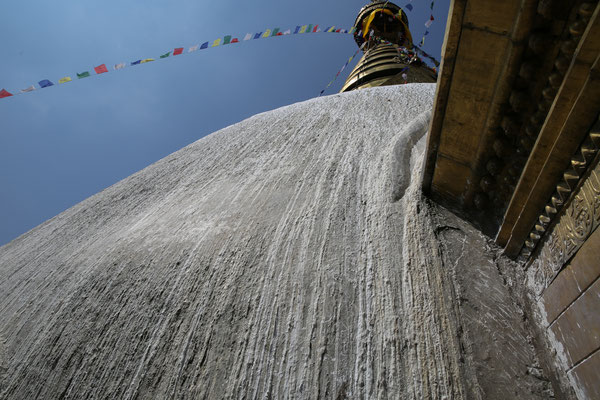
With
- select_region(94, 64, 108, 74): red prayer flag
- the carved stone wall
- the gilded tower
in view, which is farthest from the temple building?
the gilded tower

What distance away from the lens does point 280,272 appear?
1584 mm

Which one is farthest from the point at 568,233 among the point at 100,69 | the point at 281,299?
the point at 100,69

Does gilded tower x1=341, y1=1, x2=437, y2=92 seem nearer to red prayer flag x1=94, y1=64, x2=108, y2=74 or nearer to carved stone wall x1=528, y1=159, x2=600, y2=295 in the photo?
red prayer flag x1=94, y1=64, x2=108, y2=74

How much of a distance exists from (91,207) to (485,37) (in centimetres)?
321

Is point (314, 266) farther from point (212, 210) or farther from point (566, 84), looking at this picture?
point (566, 84)

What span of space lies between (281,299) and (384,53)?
10.1 m

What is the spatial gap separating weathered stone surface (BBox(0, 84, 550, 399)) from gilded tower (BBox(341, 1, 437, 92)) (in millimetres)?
6456

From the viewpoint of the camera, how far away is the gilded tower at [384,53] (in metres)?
8.78

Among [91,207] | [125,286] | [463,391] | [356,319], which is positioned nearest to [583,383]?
[463,391]

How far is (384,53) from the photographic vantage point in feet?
32.4

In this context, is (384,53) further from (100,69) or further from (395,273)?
(395,273)

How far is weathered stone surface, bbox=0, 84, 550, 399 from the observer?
1.18m

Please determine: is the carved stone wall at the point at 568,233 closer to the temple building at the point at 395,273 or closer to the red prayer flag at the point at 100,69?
the temple building at the point at 395,273

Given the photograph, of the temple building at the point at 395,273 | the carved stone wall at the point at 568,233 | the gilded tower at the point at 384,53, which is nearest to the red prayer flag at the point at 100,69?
the temple building at the point at 395,273
